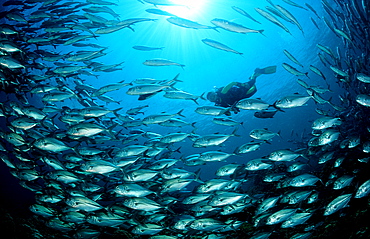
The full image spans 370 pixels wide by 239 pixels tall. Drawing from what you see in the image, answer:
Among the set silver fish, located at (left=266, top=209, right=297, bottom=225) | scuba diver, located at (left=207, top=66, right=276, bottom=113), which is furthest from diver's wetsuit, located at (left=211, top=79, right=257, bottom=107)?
silver fish, located at (left=266, top=209, right=297, bottom=225)

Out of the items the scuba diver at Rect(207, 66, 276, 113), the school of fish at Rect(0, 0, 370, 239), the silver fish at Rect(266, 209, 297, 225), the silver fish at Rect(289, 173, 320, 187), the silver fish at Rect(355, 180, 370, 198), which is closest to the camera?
the silver fish at Rect(355, 180, 370, 198)

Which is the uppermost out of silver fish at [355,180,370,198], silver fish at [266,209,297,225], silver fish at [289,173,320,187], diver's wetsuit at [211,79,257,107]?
diver's wetsuit at [211,79,257,107]

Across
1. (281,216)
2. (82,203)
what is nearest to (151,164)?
(82,203)

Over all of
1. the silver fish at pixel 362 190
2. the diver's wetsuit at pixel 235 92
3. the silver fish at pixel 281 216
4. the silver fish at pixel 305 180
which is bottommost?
the silver fish at pixel 281 216

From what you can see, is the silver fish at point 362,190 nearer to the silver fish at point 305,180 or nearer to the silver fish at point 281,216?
the silver fish at point 305,180

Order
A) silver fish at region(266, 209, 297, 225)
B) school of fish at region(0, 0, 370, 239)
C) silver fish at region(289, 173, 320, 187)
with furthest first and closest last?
silver fish at region(289, 173, 320, 187), school of fish at region(0, 0, 370, 239), silver fish at region(266, 209, 297, 225)

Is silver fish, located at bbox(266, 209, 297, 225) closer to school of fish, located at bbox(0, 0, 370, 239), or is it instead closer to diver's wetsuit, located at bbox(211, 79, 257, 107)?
school of fish, located at bbox(0, 0, 370, 239)

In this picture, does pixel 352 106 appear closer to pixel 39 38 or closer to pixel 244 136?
pixel 39 38

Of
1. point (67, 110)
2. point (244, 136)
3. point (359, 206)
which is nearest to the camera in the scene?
point (359, 206)

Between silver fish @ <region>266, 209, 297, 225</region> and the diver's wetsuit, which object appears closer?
silver fish @ <region>266, 209, 297, 225</region>

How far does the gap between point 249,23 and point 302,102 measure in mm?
15498

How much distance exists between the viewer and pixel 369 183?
13.5ft

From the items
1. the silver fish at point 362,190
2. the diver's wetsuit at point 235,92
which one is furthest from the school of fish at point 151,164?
the diver's wetsuit at point 235,92

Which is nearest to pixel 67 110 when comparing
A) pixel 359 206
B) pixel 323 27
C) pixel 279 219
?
pixel 279 219
